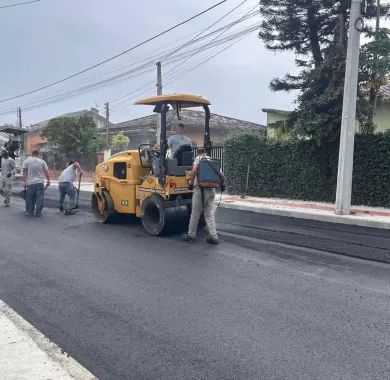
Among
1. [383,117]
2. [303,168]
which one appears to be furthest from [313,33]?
[383,117]

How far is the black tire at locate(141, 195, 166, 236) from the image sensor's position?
8686mm

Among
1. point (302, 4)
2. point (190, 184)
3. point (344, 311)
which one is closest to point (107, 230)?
point (190, 184)

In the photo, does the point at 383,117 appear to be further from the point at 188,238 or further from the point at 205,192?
the point at 188,238

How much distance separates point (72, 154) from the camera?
101 ft

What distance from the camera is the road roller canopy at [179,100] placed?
8688 mm

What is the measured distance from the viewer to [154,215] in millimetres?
9102

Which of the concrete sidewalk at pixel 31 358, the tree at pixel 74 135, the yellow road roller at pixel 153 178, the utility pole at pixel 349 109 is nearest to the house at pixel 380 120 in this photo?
the utility pole at pixel 349 109

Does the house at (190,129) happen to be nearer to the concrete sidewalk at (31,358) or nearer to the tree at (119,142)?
the tree at (119,142)

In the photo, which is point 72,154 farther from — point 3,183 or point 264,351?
point 264,351

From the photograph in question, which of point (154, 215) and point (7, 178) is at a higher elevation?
point (7, 178)

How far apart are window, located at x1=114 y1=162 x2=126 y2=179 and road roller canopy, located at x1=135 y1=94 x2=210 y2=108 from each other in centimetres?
142

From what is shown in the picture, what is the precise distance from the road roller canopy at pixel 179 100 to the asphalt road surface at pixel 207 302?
2565mm

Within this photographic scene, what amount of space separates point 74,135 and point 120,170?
2162 cm

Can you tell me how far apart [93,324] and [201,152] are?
436cm
